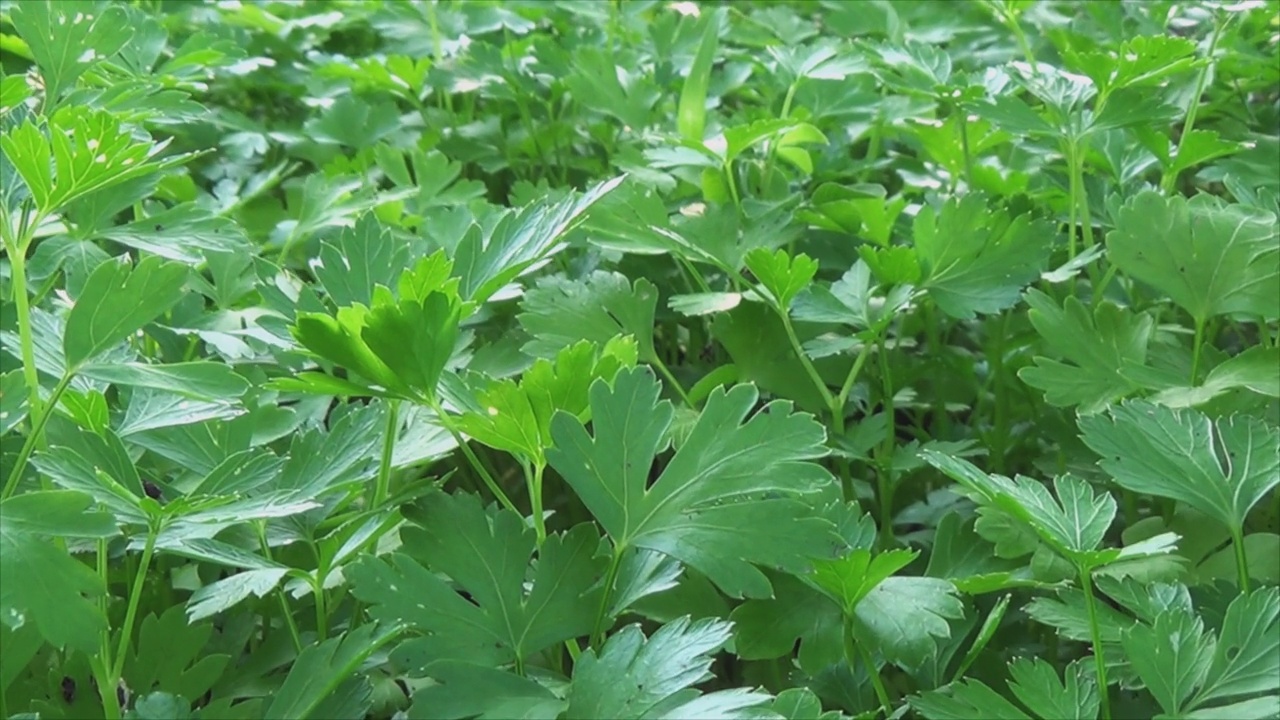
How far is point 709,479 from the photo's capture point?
0.52 m

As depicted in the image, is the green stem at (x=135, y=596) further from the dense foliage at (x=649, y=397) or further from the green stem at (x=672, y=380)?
the green stem at (x=672, y=380)

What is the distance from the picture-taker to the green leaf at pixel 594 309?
0.73 metres

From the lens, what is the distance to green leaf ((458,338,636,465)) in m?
0.50

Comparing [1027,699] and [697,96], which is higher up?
[697,96]

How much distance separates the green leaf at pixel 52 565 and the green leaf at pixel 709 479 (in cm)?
20

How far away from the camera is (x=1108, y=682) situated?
1.79ft

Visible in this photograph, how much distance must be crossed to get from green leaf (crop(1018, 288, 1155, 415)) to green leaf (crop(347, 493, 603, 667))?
12.9 inches

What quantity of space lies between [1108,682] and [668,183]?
52 cm

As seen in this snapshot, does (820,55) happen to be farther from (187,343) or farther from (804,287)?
(187,343)

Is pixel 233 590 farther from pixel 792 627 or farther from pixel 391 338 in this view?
pixel 792 627

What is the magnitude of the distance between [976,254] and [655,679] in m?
0.39

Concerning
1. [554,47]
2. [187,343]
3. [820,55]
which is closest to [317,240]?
[187,343]

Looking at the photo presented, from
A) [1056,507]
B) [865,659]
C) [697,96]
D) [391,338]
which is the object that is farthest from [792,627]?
[697,96]

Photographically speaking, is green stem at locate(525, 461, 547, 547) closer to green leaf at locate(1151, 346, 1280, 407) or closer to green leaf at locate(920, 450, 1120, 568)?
green leaf at locate(920, 450, 1120, 568)
